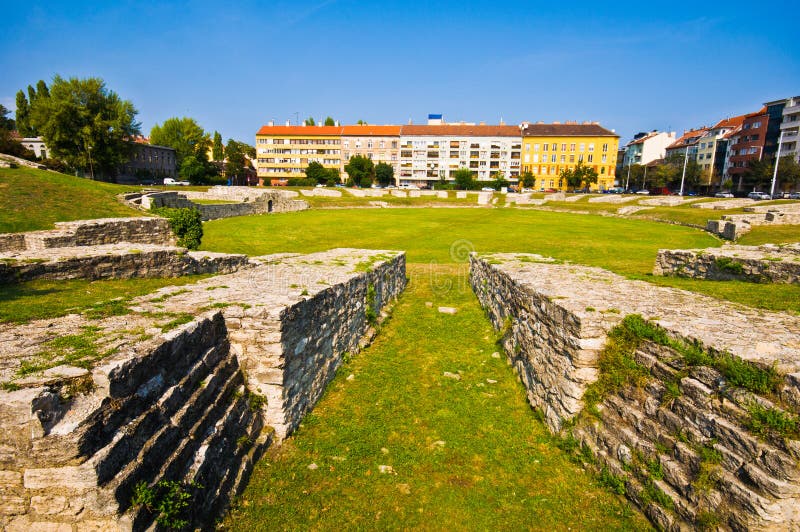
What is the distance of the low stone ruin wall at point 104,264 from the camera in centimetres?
823


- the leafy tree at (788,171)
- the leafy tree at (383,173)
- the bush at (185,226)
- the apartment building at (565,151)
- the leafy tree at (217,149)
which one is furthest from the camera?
the leafy tree at (217,149)

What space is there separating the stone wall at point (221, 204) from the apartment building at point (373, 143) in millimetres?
47602

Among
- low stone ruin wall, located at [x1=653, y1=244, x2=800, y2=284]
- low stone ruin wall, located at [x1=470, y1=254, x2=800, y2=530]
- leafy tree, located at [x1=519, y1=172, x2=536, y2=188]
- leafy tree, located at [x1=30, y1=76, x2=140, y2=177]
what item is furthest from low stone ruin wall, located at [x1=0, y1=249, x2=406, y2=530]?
leafy tree, located at [x1=519, y1=172, x2=536, y2=188]

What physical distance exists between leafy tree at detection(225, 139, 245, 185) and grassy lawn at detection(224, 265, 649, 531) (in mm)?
91528

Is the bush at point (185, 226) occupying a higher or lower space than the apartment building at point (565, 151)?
lower

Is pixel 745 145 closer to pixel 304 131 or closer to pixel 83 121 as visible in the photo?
pixel 304 131

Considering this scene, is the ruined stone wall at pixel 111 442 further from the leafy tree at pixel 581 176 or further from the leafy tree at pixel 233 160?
the leafy tree at pixel 233 160

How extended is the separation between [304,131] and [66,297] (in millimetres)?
101960

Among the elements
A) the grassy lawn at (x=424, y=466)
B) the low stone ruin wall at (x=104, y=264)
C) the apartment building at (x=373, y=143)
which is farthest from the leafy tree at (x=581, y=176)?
the grassy lawn at (x=424, y=466)

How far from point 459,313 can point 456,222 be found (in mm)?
27797

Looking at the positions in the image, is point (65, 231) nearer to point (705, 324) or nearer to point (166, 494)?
point (166, 494)

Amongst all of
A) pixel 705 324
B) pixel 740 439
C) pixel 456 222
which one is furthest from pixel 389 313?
pixel 456 222

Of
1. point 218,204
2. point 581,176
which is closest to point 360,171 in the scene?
point 581,176

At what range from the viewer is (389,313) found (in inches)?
429
